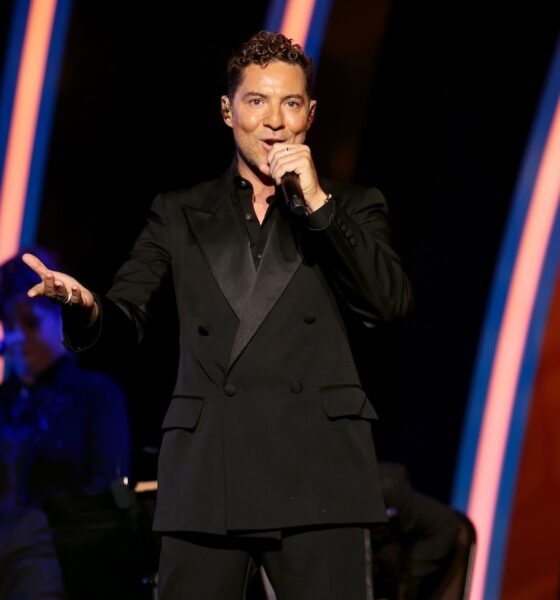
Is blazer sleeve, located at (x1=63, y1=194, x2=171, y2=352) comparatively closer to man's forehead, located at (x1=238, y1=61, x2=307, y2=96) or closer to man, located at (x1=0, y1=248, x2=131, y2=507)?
man's forehead, located at (x1=238, y1=61, x2=307, y2=96)

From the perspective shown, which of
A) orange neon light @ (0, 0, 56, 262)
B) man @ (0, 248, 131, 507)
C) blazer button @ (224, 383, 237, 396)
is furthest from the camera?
man @ (0, 248, 131, 507)

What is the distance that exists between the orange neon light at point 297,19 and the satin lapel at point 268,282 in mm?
1693

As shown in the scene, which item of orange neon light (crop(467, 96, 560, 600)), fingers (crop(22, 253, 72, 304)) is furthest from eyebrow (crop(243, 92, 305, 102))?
orange neon light (crop(467, 96, 560, 600))

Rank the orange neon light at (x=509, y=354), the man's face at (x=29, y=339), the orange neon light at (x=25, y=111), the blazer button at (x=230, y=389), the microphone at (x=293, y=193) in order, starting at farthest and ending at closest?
the orange neon light at (x=509, y=354), the man's face at (x=29, y=339), the orange neon light at (x=25, y=111), the blazer button at (x=230, y=389), the microphone at (x=293, y=193)

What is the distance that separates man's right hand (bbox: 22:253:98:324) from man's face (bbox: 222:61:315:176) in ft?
1.53

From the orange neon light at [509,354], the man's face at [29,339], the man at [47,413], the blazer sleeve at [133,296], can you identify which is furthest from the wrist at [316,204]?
the orange neon light at [509,354]

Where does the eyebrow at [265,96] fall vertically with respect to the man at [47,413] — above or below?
above

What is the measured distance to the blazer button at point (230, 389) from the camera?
2014mm

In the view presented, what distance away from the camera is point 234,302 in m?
2.05

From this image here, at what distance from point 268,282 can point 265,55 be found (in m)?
0.48

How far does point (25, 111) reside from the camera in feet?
11.4

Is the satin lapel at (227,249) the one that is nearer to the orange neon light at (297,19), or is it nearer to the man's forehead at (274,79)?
the man's forehead at (274,79)

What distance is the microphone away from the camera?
1.88 m

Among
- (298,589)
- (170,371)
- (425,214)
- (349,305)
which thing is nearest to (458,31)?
(425,214)
